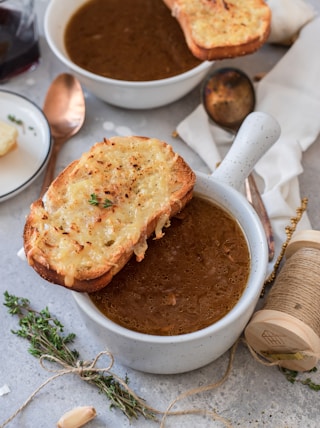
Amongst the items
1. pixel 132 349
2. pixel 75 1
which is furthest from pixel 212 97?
pixel 132 349

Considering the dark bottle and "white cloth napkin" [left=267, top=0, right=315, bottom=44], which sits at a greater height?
the dark bottle

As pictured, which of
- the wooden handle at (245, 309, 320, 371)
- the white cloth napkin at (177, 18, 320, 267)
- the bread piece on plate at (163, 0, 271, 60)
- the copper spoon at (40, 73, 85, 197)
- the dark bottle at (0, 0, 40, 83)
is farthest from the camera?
the dark bottle at (0, 0, 40, 83)

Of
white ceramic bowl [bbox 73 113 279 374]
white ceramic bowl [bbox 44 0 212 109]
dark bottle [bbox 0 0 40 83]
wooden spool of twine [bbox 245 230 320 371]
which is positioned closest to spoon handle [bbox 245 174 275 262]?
wooden spool of twine [bbox 245 230 320 371]

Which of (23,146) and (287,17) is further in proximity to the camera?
(287,17)

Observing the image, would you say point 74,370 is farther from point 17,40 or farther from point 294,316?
point 17,40

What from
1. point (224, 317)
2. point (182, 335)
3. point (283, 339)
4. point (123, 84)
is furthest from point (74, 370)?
point (123, 84)

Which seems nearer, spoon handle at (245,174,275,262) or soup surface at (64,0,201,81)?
spoon handle at (245,174,275,262)

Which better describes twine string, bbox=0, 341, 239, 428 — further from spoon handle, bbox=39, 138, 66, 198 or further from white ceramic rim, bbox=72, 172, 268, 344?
spoon handle, bbox=39, 138, 66, 198
